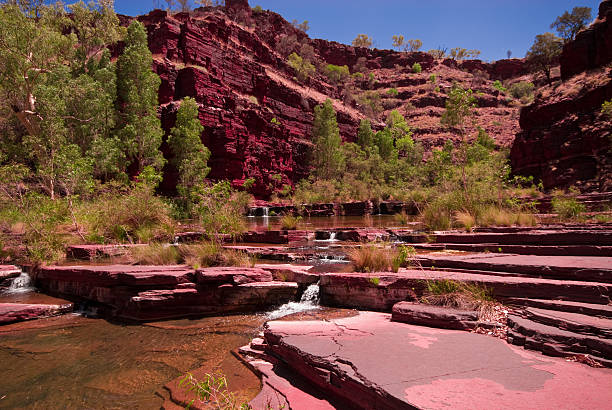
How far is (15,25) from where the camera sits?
1661cm

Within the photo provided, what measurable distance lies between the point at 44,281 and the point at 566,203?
14485mm

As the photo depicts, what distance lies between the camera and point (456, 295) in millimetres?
3949

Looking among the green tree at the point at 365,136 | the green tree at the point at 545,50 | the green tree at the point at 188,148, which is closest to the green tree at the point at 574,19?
the green tree at the point at 545,50

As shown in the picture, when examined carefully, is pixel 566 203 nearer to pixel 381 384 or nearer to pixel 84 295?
pixel 381 384

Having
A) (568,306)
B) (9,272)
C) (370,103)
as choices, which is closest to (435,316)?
(568,306)

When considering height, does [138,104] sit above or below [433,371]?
above

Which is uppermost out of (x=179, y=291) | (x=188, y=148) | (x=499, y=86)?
(x=499, y=86)

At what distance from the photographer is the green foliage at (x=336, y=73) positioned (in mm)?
67000

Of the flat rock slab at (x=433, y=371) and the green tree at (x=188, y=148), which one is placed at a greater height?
the green tree at (x=188, y=148)

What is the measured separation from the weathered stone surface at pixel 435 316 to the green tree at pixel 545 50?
50985 millimetres

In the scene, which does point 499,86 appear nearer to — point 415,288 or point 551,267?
point 551,267

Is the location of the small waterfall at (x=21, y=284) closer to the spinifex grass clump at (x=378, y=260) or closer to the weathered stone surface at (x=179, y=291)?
the weathered stone surface at (x=179, y=291)

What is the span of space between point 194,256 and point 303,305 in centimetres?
275

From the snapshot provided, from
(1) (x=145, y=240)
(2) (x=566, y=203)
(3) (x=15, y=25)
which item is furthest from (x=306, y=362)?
(3) (x=15, y=25)
